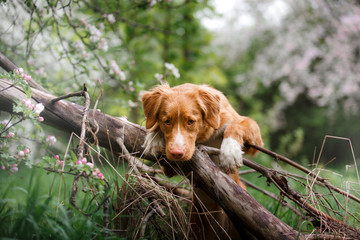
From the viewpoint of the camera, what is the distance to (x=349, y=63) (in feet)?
31.6

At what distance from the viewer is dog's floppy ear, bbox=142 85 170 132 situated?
278cm

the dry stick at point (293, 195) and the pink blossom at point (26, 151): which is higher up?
the pink blossom at point (26, 151)

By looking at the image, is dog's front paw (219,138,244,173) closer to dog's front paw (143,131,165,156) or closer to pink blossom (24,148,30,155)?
dog's front paw (143,131,165,156)

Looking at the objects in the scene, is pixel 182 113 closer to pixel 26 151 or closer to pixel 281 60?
pixel 26 151

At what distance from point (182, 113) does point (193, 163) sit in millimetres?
449

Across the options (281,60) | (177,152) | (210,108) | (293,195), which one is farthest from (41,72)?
(281,60)

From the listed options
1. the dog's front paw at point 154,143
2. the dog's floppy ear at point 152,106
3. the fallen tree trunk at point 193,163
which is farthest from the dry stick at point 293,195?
the dog's floppy ear at point 152,106

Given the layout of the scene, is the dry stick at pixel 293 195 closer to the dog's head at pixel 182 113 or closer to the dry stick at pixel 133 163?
the dog's head at pixel 182 113

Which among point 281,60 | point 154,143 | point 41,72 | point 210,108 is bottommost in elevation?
point 281,60

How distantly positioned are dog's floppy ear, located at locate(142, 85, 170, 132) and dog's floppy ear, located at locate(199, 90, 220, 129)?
38cm

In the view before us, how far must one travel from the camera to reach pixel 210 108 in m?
2.79

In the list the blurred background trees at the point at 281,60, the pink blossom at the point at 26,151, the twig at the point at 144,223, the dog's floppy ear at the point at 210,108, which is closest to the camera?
the pink blossom at the point at 26,151

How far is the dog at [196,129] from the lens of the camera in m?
2.57

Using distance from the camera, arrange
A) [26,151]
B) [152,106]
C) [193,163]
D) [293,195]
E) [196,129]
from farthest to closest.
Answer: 1. [152,106]
2. [196,129]
3. [293,195]
4. [193,163]
5. [26,151]
